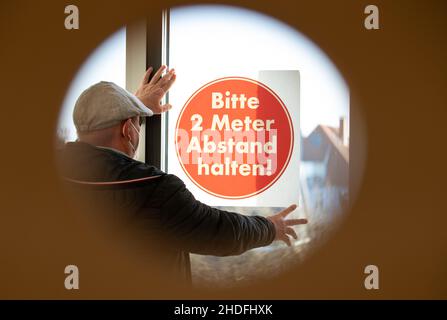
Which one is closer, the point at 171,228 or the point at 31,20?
the point at 171,228

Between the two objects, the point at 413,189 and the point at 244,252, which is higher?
the point at 413,189

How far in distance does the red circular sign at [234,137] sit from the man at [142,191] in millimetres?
95

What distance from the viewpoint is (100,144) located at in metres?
2.03

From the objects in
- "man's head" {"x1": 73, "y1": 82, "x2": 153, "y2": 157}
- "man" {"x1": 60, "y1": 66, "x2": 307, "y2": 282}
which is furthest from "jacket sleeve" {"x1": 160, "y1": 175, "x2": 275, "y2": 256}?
"man's head" {"x1": 73, "y1": 82, "x2": 153, "y2": 157}

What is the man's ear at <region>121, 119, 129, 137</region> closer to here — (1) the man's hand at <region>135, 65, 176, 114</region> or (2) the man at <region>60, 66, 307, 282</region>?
(2) the man at <region>60, 66, 307, 282</region>

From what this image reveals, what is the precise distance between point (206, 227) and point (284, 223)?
0.29 m

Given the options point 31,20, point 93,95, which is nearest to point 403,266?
point 93,95

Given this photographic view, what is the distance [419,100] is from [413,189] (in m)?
A: 0.32

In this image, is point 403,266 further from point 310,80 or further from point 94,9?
point 94,9

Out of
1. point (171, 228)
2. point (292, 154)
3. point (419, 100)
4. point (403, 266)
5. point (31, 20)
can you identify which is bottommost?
point (403, 266)

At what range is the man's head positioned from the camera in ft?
6.61

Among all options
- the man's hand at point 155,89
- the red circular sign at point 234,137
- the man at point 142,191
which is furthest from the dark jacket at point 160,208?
the man's hand at point 155,89

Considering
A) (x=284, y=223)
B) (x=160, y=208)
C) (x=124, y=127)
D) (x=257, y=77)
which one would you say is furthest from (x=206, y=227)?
(x=257, y=77)

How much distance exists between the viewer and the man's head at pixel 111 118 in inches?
79.3
